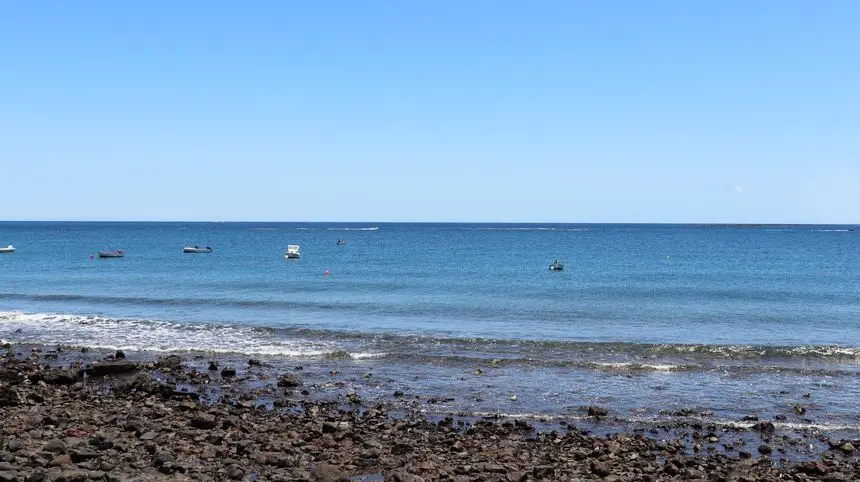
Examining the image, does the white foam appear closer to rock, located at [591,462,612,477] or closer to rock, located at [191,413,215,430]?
rock, located at [191,413,215,430]

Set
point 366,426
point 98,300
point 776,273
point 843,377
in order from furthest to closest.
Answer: point 776,273 → point 98,300 → point 843,377 → point 366,426

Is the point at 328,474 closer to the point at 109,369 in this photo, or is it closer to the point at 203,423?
the point at 203,423

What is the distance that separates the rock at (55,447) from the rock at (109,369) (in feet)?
28.3

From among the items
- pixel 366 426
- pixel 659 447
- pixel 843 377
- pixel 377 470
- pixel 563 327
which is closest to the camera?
pixel 377 470

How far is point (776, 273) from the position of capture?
69.8m

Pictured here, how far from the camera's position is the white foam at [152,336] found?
1107 inches

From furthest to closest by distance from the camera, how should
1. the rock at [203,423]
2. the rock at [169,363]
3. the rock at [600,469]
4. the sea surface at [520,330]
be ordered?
the rock at [169,363] < the sea surface at [520,330] < the rock at [203,423] < the rock at [600,469]

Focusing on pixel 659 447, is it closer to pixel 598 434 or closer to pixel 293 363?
pixel 598 434

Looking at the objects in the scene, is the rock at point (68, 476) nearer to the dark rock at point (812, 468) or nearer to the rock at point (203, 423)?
the rock at point (203, 423)

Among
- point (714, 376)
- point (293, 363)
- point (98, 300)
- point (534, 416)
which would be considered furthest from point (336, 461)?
point (98, 300)

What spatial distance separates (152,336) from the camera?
31281mm

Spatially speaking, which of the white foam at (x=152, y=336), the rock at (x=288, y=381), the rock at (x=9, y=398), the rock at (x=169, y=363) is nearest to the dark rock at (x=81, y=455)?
the rock at (x=9, y=398)

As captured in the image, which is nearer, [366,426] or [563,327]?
[366,426]

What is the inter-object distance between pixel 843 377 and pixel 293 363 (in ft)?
56.5
